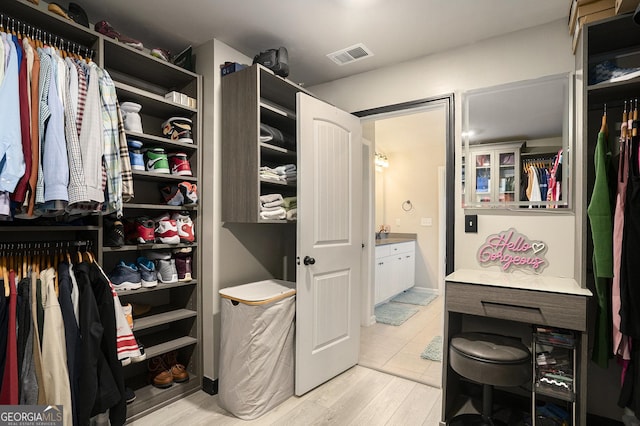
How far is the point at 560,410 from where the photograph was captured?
1875 millimetres

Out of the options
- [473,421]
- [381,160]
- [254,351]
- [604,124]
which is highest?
[381,160]

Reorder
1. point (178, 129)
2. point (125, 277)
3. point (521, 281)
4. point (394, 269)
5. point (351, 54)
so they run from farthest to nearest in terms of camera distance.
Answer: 1. point (394, 269)
2. point (351, 54)
3. point (178, 129)
4. point (125, 277)
5. point (521, 281)

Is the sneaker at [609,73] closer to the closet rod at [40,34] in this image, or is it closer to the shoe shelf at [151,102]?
the shoe shelf at [151,102]

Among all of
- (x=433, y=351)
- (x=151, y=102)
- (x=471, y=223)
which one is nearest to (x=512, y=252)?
(x=471, y=223)

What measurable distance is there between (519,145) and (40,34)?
2819 millimetres

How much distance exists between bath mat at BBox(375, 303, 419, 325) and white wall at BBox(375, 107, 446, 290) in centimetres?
116

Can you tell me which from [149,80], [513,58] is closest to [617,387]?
[513,58]

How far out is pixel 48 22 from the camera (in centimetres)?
176

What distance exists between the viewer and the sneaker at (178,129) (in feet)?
7.75

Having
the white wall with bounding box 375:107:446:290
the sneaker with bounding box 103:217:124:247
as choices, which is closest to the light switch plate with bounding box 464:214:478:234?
the sneaker with bounding box 103:217:124:247

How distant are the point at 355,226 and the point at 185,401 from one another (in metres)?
1.71

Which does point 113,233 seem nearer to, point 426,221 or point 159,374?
point 159,374

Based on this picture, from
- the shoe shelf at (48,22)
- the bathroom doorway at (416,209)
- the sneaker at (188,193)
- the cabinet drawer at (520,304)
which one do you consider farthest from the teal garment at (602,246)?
the shoe shelf at (48,22)

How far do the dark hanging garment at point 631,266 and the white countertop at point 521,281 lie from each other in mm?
149
